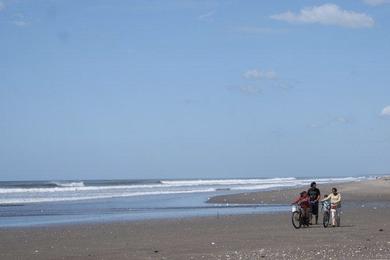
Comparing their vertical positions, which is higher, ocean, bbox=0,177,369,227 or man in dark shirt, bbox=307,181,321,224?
man in dark shirt, bbox=307,181,321,224

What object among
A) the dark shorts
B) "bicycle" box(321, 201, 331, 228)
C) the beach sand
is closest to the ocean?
the beach sand

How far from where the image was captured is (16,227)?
25.5m

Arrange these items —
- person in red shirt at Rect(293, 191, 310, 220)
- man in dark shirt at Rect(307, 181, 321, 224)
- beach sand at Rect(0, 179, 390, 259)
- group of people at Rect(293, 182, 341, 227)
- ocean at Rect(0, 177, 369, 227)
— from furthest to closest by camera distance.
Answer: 1. ocean at Rect(0, 177, 369, 227)
2. man in dark shirt at Rect(307, 181, 321, 224)
3. group of people at Rect(293, 182, 341, 227)
4. person in red shirt at Rect(293, 191, 310, 220)
5. beach sand at Rect(0, 179, 390, 259)

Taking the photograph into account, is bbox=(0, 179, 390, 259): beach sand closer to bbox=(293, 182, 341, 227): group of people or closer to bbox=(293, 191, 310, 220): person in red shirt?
bbox=(293, 182, 341, 227): group of people

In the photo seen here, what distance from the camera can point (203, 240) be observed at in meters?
18.9

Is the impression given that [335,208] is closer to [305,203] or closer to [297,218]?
[305,203]

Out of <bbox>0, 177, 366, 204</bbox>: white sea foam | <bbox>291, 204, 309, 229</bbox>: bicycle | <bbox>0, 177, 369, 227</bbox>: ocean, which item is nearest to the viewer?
<bbox>291, 204, 309, 229</bbox>: bicycle

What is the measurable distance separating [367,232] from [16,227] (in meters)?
13.1

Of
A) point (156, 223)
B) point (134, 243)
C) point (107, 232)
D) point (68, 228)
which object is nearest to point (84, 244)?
point (134, 243)

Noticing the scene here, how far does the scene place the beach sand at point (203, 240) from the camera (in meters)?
15.5

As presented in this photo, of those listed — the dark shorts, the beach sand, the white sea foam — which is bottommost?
the beach sand

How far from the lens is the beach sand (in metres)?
15.5

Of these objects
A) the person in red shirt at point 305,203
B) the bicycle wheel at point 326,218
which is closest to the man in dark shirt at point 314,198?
the person in red shirt at point 305,203

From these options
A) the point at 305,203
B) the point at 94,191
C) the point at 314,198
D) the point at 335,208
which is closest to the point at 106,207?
the point at 314,198
